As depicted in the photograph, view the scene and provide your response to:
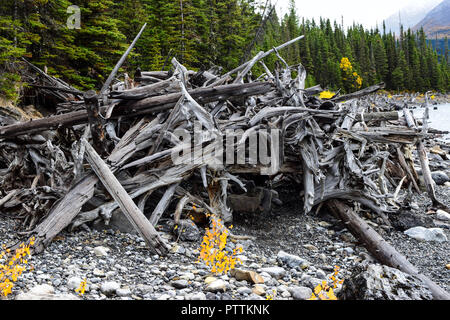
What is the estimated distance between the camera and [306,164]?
5.25 m

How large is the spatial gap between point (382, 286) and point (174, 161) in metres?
3.11

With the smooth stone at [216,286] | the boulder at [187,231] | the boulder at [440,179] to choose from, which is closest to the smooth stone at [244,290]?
the smooth stone at [216,286]

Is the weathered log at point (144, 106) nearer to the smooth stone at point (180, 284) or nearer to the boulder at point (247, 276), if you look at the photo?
the boulder at point (247, 276)

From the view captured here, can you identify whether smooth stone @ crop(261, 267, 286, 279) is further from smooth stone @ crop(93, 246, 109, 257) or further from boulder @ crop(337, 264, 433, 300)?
smooth stone @ crop(93, 246, 109, 257)

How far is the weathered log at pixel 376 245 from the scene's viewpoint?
3414 millimetres

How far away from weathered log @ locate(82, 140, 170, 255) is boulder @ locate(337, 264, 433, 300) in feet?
6.61

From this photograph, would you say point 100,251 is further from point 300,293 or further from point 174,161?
point 300,293

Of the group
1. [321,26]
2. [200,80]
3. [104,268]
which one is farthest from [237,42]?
[321,26]

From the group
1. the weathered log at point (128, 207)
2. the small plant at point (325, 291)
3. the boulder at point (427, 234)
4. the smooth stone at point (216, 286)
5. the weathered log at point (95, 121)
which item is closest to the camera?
the small plant at point (325, 291)

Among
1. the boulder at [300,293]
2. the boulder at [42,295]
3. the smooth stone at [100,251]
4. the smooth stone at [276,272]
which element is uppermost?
the boulder at [42,295]

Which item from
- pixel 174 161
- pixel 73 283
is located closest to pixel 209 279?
pixel 73 283

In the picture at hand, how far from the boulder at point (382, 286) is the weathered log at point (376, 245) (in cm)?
84

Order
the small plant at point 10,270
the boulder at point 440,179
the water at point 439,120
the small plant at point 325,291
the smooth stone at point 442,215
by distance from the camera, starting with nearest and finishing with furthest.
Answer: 1. the small plant at point 10,270
2. the small plant at point 325,291
3. the smooth stone at point 442,215
4. the boulder at point 440,179
5. the water at point 439,120

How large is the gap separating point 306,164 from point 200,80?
121 inches
